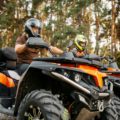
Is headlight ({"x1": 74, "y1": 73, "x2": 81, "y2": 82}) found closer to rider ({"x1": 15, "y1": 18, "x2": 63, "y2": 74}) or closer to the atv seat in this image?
rider ({"x1": 15, "y1": 18, "x2": 63, "y2": 74})

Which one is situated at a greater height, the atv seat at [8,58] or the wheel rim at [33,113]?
the atv seat at [8,58]

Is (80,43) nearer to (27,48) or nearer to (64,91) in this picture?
(27,48)

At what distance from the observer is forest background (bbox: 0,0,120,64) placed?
2547 cm

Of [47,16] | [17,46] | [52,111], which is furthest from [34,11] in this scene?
[52,111]

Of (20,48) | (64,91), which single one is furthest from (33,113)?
(20,48)

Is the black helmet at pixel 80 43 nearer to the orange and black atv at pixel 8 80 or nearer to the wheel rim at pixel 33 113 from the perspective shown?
the orange and black atv at pixel 8 80

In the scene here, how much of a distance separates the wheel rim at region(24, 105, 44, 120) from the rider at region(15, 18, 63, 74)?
88 centimetres

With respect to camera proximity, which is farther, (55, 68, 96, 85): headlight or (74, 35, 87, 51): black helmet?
(74, 35, 87, 51): black helmet

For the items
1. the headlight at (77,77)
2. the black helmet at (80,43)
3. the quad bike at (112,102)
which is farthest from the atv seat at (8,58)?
the black helmet at (80,43)

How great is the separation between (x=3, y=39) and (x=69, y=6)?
541 cm

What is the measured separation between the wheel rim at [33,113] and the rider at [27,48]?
0.88 metres

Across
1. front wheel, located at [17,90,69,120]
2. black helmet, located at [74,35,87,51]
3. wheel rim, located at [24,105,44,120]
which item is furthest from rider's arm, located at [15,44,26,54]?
black helmet, located at [74,35,87,51]

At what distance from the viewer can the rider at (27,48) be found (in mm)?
5395

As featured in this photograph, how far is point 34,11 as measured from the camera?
28.4 meters
